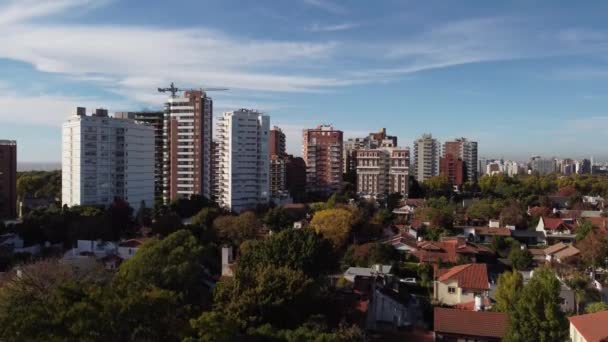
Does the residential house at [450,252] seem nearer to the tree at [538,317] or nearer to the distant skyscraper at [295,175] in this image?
the tree at [538,317]

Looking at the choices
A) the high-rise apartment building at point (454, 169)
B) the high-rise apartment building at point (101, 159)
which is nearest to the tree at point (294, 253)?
the high-rise apartment building at point (101, 159)

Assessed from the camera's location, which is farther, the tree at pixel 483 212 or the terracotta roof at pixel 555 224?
the tree at pixel 483 212

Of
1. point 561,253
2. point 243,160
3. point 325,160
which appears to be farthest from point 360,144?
point 561,253

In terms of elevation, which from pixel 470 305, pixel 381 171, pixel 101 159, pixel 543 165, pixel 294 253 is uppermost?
pixel 543 165

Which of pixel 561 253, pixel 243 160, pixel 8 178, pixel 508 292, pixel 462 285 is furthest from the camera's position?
pixel 243 160

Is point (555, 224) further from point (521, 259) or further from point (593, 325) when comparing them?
point (593, 325)

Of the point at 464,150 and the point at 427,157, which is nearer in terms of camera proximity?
the point at 427,157

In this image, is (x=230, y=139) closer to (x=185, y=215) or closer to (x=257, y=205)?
(x=257, y=205)
